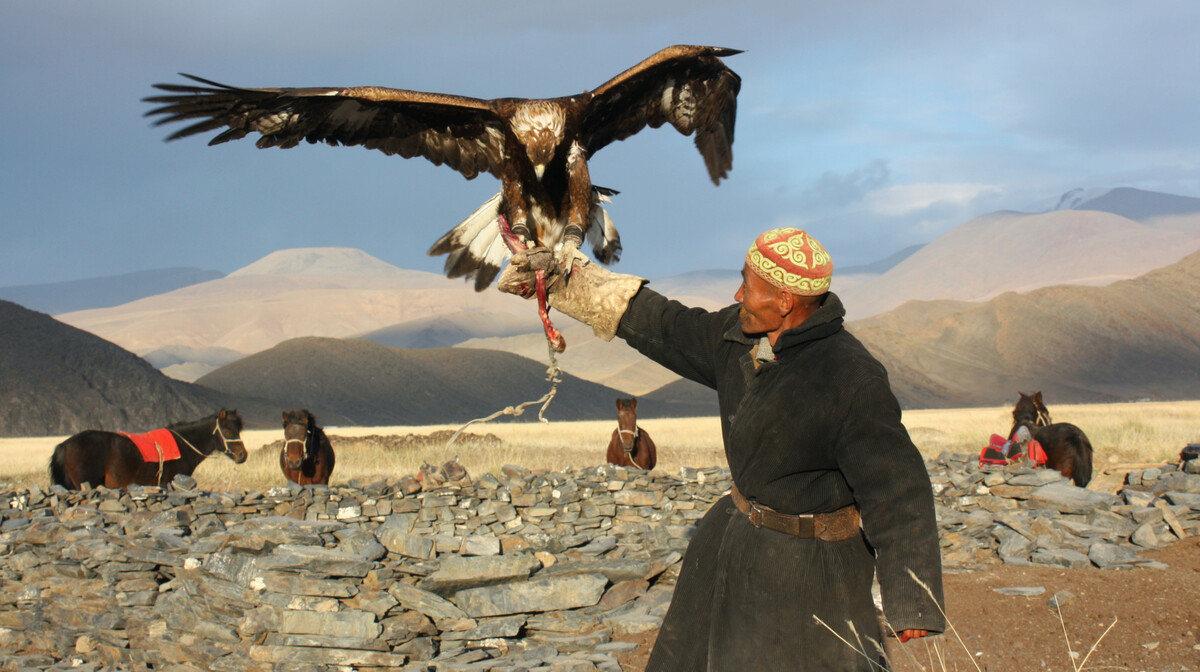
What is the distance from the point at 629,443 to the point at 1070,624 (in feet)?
22.5

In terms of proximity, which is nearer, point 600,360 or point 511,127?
point 511,127

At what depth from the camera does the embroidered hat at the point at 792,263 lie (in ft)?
8.33

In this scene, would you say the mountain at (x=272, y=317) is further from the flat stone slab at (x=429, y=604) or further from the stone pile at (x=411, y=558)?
the flat stone slab at (x=429, y=604)

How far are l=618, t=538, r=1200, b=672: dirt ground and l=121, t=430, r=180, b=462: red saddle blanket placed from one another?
25.7ft

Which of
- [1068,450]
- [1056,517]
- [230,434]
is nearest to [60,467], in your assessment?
[230,434]

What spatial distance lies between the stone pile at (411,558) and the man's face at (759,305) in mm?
3829

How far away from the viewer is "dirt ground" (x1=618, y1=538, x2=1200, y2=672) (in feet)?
15.7

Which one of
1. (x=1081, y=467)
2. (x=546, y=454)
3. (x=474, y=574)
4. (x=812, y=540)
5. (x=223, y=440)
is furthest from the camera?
(x=546, y=454)

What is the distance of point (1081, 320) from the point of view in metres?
75.7

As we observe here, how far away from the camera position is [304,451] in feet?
35.9

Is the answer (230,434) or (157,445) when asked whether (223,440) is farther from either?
(157,445)

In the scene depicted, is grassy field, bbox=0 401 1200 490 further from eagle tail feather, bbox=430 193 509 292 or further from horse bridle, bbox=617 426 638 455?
eagle tail feather, bbox=430 193 509 292

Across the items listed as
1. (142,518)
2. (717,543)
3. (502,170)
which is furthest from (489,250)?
(142,518)

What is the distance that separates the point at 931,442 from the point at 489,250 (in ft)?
56.5
